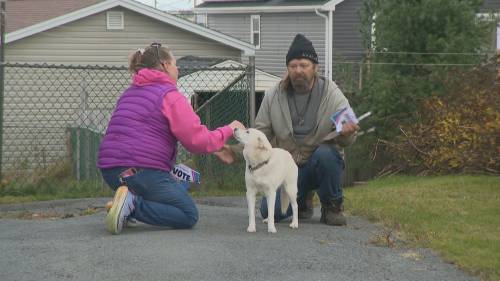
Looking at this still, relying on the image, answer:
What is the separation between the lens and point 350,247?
5602 mm

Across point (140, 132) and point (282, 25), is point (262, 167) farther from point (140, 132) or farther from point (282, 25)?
point (282, 25)

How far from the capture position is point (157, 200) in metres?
6.25

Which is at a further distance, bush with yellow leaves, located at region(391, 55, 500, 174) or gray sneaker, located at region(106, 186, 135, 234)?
bush with yellow leaves, located at region(391, 55, 500, 174)

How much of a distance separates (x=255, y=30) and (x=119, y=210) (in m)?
24.1

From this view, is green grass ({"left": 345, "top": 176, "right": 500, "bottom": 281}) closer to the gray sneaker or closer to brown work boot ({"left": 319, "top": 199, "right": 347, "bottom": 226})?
brown work boot ({"left": 319, "top": 199, "right": 347, "bottom": 226})

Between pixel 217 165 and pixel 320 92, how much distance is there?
10.5 feet

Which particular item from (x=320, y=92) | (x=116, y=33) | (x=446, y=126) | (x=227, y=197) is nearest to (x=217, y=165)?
(x=227, y=197)

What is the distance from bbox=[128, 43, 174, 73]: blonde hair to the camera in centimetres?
632

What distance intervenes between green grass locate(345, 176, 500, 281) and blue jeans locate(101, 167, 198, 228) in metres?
1.70

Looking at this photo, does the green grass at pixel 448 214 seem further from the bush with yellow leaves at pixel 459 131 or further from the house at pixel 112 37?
the house at pixel 112 37

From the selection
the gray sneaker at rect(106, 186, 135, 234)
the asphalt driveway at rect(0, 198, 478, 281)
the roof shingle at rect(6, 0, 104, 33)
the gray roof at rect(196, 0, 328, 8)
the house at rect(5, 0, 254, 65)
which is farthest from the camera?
the gray roof at rect(196, 0, 328, 8)

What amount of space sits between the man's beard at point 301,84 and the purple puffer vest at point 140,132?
3.60 feet

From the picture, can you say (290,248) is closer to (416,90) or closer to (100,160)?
(100,160)

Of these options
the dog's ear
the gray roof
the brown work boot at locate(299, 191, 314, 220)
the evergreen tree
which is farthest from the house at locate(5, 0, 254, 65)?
the dog's ear
